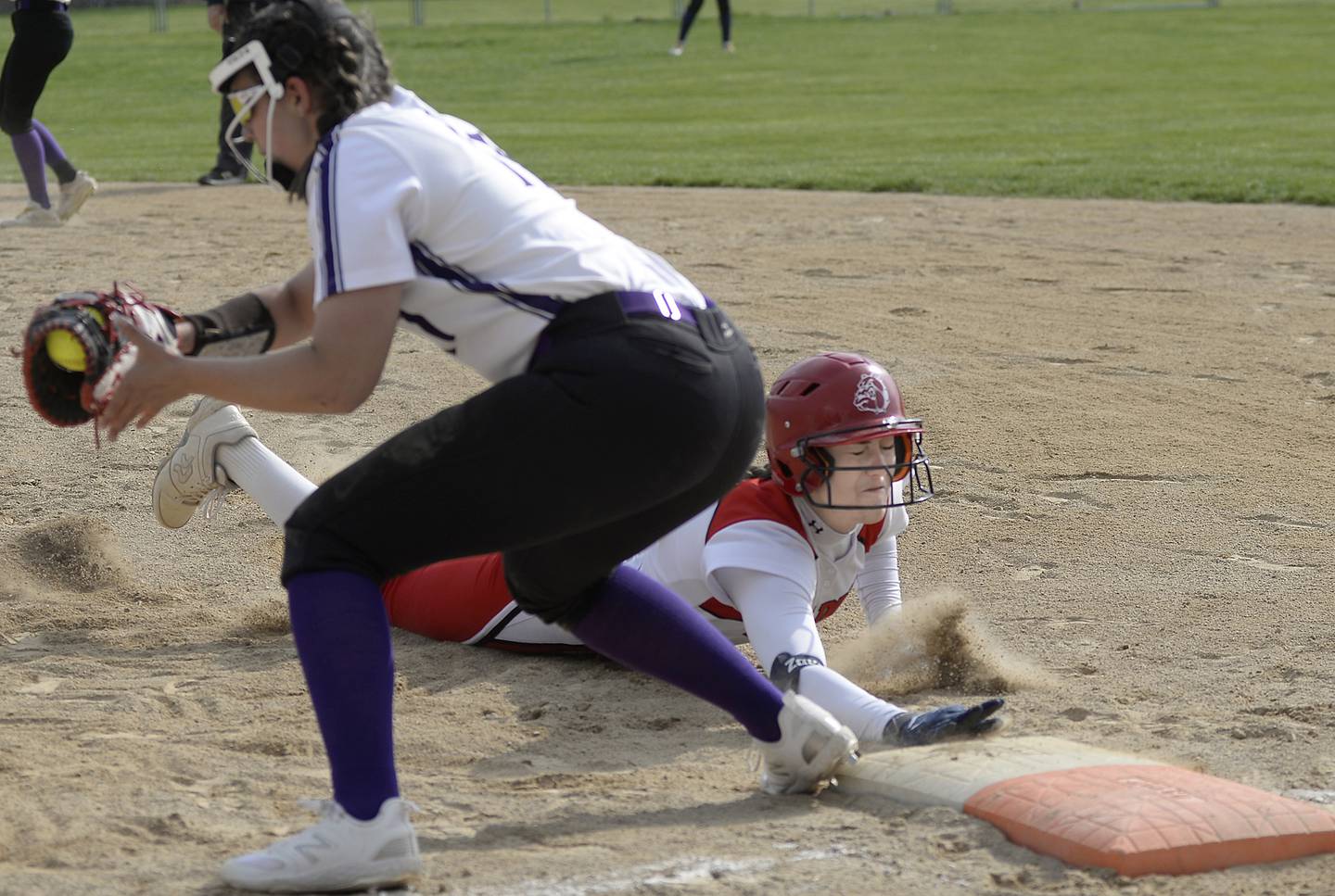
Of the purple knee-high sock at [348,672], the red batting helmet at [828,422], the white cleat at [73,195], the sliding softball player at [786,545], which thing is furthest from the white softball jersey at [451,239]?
the white cleat at [73,195]

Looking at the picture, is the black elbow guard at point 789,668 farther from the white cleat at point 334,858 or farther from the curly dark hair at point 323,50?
the curly dark hair at point 323,50

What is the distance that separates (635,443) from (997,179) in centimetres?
1074

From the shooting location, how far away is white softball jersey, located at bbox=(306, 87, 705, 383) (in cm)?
258

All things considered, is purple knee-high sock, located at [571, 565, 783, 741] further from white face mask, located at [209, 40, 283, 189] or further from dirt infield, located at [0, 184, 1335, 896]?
white face mask, located at [209, 40, 283, 189]

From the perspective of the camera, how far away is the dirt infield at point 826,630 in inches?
115

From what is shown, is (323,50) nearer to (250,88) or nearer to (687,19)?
(250,88)

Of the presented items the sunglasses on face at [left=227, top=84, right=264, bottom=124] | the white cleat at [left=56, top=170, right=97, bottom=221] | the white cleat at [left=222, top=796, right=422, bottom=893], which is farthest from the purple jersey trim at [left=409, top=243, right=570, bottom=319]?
the white cleat at [left=56, top=170, right=97, bottom=221]

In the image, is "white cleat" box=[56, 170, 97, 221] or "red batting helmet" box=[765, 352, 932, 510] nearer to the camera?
"red batting helmet" box=[765, 352, 932, 510]

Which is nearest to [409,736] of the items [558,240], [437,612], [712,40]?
[437,612]

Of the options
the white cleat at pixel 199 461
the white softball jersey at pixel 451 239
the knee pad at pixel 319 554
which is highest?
the white softball jersey at pixel 451 239

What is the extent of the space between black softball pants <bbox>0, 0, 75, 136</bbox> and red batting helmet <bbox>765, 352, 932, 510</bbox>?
6997 millimetres

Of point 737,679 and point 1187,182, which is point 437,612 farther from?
point 1187,182

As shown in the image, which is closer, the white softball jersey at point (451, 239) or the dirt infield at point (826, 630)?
the white softball jersey at point (451, 239)

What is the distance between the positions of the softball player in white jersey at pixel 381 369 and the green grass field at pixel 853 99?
994cm
